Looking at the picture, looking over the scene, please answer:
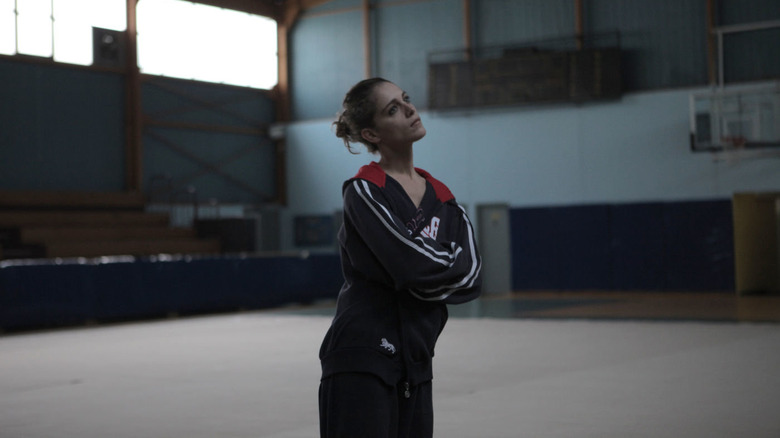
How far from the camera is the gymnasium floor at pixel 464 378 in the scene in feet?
23.3

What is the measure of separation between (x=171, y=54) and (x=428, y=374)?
25.5 m

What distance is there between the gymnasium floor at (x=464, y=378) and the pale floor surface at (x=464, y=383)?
0.07ft

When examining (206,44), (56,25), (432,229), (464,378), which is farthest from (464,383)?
(206,44)

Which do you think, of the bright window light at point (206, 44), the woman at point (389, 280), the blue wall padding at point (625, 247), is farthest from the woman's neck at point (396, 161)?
the bright window light at point (206, 44)

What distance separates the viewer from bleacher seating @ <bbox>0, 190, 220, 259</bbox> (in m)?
22.0

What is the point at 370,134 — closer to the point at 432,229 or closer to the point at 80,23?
the point at 432,229

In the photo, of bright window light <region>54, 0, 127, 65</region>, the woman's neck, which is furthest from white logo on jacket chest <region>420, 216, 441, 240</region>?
bright window light <region>54, 0, 127, 65</region>

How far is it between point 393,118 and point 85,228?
21637 millimetres

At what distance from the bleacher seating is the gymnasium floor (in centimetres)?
557

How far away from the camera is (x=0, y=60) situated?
77.1 ft

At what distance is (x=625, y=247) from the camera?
24797mm

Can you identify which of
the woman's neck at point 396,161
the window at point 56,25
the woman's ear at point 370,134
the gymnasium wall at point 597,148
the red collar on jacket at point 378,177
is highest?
the window at point 56,25

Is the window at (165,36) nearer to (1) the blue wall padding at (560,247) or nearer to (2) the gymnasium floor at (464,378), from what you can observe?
(1) the blue wall padding at (560,247)

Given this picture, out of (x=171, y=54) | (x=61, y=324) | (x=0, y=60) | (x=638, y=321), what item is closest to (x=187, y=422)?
(x=638, y=321)
